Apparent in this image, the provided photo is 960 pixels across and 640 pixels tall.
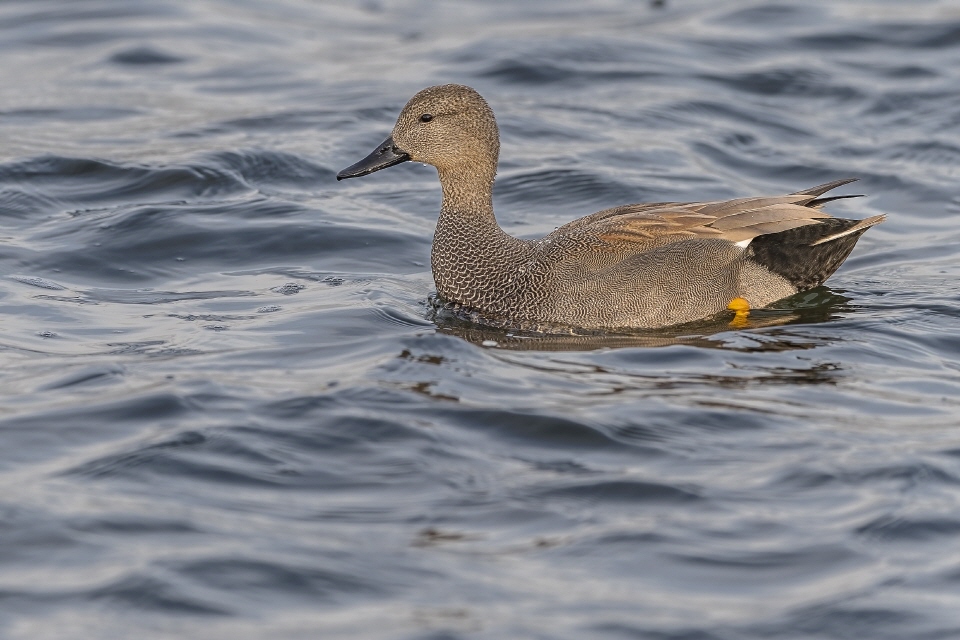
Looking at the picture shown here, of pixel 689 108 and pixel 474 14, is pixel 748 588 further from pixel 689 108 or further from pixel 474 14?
pixel 474 14

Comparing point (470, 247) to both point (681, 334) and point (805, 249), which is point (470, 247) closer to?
point (681, 334)

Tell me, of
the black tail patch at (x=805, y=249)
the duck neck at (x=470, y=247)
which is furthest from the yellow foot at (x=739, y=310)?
the duck neck at (x=470, y=247)

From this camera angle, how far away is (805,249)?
830 centimetres

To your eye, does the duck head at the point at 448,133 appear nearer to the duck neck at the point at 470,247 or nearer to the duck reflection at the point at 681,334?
the duck neck at the point at 470,247

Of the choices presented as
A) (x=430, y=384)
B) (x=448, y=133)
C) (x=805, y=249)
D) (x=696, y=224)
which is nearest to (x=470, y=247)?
(x=448, y=133)

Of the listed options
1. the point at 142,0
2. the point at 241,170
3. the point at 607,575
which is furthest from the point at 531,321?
the point at 142,0

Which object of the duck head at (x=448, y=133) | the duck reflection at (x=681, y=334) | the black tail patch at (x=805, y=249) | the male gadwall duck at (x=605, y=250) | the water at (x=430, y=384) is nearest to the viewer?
the water at (x=430, y=384)

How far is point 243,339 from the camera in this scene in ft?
26.0

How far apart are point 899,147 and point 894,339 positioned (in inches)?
196

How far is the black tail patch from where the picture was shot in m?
8.23

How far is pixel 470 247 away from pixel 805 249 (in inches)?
72.2

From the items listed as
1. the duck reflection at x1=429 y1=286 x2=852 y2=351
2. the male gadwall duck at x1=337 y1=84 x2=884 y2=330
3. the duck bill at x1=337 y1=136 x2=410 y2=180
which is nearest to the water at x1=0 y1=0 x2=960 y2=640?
the duck reflection at x1=429 y1=286 x2=852 y2=351

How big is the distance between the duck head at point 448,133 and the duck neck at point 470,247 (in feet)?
0.25

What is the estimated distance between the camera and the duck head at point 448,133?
27.6 ft
